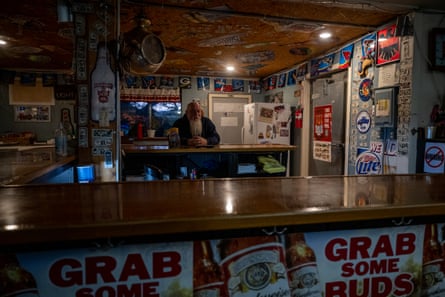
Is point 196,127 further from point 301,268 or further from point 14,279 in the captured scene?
point 14,279

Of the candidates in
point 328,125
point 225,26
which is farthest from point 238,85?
point 225,26

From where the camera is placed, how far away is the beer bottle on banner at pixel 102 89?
252 cm

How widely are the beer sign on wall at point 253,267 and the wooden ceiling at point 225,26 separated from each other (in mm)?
2278

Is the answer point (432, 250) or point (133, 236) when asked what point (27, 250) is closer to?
point (133, 236)

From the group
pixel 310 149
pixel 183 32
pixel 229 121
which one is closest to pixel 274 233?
pixel 183 32

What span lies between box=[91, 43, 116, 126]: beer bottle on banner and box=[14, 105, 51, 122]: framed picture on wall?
4.29 metres

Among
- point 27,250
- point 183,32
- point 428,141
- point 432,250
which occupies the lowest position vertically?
point 432,250

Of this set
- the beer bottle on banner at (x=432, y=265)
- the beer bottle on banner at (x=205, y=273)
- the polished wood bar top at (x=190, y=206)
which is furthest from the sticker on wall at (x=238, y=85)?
the beer bottle on banner at (x=205, y=273)

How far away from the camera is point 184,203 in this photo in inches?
38.4

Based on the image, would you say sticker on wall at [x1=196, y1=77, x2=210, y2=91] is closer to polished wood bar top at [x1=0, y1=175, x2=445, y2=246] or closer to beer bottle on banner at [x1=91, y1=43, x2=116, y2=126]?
beer bottle on banner at [x1=91, y1=43, x2=116, y2=126]

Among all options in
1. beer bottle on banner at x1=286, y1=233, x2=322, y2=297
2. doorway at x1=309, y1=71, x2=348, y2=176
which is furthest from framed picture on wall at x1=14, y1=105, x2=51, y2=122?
beer bottle on banner at x1=286, y1=233, x2=322, y2=297

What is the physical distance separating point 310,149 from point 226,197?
4449 mm

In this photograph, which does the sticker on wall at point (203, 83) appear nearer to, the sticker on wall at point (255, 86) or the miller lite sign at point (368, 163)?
the sticker on wall at point (255, 86)

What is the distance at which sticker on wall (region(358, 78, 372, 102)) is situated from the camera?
3.53 metres
